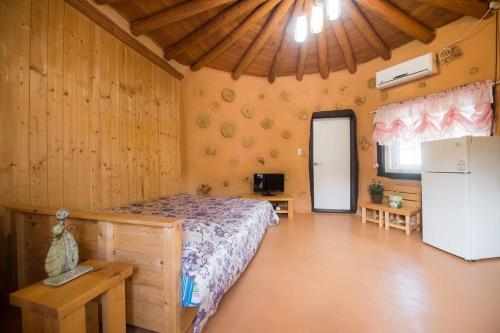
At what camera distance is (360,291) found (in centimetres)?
153

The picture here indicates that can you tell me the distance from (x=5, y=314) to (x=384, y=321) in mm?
2390

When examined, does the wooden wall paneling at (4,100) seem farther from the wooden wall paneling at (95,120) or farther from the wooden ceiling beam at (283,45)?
the wooden ceiling beam at (283,45)

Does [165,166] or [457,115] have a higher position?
[457,115]

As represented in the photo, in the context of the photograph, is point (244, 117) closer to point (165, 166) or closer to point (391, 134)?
point (165, 166)

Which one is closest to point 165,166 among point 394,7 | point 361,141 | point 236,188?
point 236,188

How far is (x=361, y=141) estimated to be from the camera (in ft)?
11.9

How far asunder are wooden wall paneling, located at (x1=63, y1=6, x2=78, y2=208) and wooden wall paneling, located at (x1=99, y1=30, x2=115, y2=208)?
27 centimetres

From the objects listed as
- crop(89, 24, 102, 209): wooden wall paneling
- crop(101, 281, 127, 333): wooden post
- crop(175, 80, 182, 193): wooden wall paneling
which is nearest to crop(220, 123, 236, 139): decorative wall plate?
crop(175, 80, 182, 193): wooden wall paneling

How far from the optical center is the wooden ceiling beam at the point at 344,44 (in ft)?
9.20

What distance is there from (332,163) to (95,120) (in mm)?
3598

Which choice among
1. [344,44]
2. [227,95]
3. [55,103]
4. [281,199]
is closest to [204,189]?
[281,199]

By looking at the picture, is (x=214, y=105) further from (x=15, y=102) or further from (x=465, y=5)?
(x=465, y=5)

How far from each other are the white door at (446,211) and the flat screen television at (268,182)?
197cm

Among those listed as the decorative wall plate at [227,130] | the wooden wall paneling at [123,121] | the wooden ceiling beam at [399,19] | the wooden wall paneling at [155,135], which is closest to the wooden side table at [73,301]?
the wooden wall paneling at [123,121]
